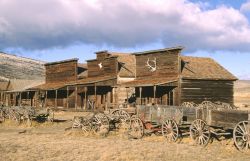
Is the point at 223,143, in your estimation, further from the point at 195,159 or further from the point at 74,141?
the point at 74,141

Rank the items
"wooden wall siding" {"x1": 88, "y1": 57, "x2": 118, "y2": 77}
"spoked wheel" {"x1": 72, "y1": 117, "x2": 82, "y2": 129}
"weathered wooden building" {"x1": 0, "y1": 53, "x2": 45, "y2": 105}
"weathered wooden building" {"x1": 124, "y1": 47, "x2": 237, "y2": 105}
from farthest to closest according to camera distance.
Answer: "weathered wooden building" {"x1": 0, "y1": 53, "x2": 45, "y2": 105} → "wooden wall siding" {"x1": 88, "y1": 57, "x2": 118, "y2": 77} → "weathered wooden building" {"x1": 124, "y1": 47, "x2": 237, "y2": 105} → "spoked wheel" {"x1": 72, "y1": 117, "x2": 82, "y2": 129}

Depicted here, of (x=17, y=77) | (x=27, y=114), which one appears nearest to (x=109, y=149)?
(x=27, y=114)

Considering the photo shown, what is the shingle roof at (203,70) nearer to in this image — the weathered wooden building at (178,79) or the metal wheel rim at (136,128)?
the weathered wooden building at (178,79)

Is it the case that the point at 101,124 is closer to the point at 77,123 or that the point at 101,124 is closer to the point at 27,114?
Answer: the point at 77,123

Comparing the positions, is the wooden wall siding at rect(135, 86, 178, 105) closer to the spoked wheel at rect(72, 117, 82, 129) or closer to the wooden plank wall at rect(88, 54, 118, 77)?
the wooden plank wall at rect(88, 54, 118, 77)

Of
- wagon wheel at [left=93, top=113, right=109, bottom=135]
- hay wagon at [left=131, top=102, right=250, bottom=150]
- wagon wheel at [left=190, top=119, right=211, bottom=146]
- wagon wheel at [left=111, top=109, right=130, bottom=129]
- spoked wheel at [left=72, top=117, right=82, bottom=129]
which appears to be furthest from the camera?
spoked wheel at [left=72, top=117, right=82, bottom=129]

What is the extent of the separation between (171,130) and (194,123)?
1613 mm

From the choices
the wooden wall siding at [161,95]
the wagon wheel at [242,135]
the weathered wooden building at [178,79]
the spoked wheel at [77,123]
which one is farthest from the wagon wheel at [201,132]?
the wooden wall siding at [161,95]

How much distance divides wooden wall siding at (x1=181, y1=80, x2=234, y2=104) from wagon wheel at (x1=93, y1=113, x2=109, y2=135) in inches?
448

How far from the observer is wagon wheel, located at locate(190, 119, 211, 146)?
1557cm

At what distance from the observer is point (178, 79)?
101ft

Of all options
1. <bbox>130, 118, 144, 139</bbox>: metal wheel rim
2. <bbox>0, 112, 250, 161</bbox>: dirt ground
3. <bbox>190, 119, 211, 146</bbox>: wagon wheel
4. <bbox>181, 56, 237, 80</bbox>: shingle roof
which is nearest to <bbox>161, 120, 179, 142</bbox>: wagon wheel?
<bbox>0, 112, 250, 161</bbox>: dirt ground

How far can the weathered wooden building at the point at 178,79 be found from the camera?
31.0 metres

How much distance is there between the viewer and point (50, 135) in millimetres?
21250
